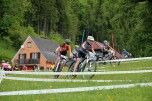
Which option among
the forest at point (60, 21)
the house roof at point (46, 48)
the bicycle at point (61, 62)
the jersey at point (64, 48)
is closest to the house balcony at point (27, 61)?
the house roof at point (46, 48)

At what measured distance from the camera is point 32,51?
7700cm

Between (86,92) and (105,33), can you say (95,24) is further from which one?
(86,92)

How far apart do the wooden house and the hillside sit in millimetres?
1803

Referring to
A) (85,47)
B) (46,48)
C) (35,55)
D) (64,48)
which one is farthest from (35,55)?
(85,47)

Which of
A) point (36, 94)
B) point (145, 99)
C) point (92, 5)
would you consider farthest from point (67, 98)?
point (92, 5)

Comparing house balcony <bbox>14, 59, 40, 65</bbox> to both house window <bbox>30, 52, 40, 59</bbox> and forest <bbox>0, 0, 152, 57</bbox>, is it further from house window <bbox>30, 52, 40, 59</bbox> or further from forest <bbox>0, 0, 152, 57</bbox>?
forest <bbox>0, 0, 152, 57</bbox>

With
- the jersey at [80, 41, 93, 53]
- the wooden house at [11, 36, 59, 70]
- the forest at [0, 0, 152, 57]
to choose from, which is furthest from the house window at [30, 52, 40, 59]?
the jersey at [80, 41, 93, 53]

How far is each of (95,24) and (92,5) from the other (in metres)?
9.99

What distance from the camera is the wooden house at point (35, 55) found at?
245 feet

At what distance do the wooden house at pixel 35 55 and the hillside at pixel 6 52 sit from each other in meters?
1.80

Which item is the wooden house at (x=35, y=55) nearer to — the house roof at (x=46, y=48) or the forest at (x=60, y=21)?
the house roof at (x=46, y=48)

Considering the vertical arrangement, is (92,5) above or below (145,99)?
above

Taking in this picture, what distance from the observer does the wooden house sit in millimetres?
74625

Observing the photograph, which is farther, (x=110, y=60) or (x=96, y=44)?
(x=96, y=44)
